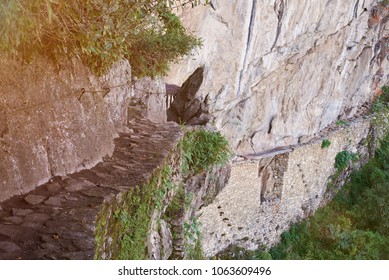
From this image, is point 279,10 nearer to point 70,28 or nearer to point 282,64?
point 282,64

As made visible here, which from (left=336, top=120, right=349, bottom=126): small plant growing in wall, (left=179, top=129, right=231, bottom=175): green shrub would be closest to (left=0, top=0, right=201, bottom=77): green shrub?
(left=179, top=129, right=231, bottom=175): green shrub

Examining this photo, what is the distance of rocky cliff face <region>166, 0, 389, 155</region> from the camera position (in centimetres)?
1089

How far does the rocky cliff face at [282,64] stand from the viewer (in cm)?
1089

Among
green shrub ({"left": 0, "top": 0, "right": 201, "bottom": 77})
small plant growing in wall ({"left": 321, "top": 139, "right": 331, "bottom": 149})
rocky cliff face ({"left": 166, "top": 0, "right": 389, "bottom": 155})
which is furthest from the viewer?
small plant growing in wall ({"left": 321, "top": 139, "right": 331, "bottom": 149})

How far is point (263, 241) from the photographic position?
1316 cm

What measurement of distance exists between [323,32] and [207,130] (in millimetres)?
7337

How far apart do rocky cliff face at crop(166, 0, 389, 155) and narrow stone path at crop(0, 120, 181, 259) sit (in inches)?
229

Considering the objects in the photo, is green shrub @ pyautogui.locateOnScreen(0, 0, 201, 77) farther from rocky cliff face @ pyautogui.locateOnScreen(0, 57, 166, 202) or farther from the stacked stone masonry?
the stacked stone masonry

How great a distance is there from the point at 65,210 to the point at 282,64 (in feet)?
35.7

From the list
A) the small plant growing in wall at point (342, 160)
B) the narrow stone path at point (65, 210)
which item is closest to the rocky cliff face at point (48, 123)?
the narrow stone path at point (65, 210)

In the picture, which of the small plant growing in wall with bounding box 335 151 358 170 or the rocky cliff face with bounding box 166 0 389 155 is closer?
the rocky cliff face with bounding box 166 0 389 155

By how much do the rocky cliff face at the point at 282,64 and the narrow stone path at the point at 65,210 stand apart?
229 inches

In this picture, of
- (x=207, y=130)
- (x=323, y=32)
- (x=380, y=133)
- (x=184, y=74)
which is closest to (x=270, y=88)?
(x=323, y=32)

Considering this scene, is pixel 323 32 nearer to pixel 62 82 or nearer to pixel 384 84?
pixel 384 84
